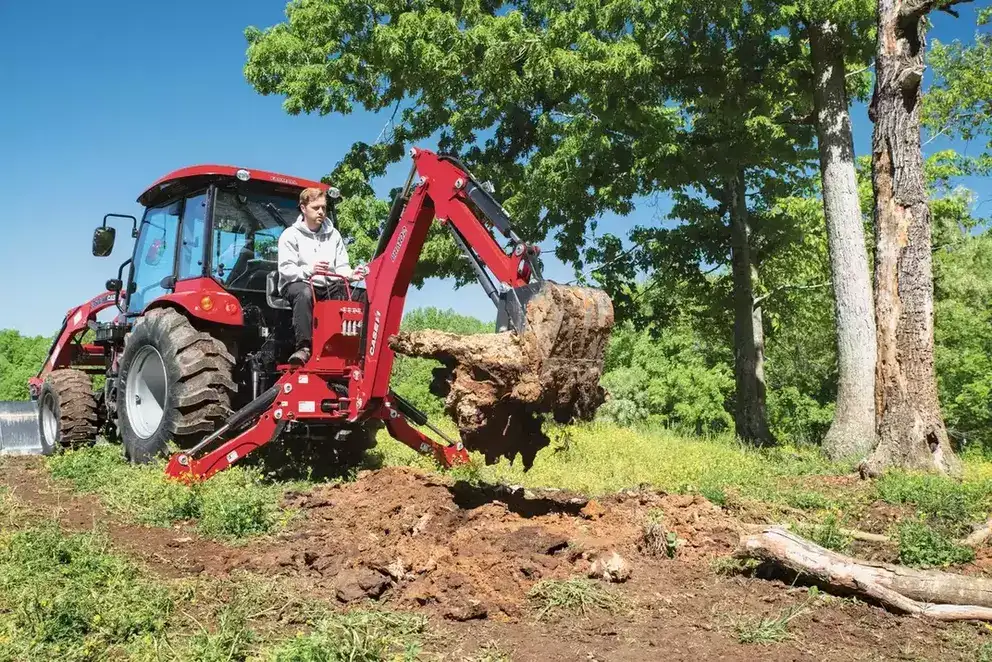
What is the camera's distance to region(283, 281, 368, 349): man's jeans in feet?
24.0

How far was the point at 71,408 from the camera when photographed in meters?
10.1

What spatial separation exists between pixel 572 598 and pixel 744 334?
11.7 m

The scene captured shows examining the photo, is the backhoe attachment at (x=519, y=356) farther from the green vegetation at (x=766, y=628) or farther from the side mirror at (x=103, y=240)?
the side mirror at (x=103, y=240)

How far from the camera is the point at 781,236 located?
51.8ft

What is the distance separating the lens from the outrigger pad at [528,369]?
17.8 ft

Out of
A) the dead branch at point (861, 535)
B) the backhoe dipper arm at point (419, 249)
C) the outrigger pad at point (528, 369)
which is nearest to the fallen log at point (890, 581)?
the dead branch at point (861, 535)

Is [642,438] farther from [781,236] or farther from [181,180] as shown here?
[181,180]

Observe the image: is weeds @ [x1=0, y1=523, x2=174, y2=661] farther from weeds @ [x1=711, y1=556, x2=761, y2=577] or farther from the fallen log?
the fallen log

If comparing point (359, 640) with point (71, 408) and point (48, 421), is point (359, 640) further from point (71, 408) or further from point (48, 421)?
point (48, 421)

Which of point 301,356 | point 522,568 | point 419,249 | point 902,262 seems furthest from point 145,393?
point 902,262

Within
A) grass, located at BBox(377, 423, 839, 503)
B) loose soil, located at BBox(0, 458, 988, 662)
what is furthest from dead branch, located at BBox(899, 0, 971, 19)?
loose soil, located at BBox(0, 458, 988, 662)

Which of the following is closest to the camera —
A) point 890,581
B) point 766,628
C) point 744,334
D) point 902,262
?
point 766,628

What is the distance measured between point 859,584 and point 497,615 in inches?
78.6

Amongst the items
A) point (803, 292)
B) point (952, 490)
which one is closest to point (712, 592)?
point (952, 490)
